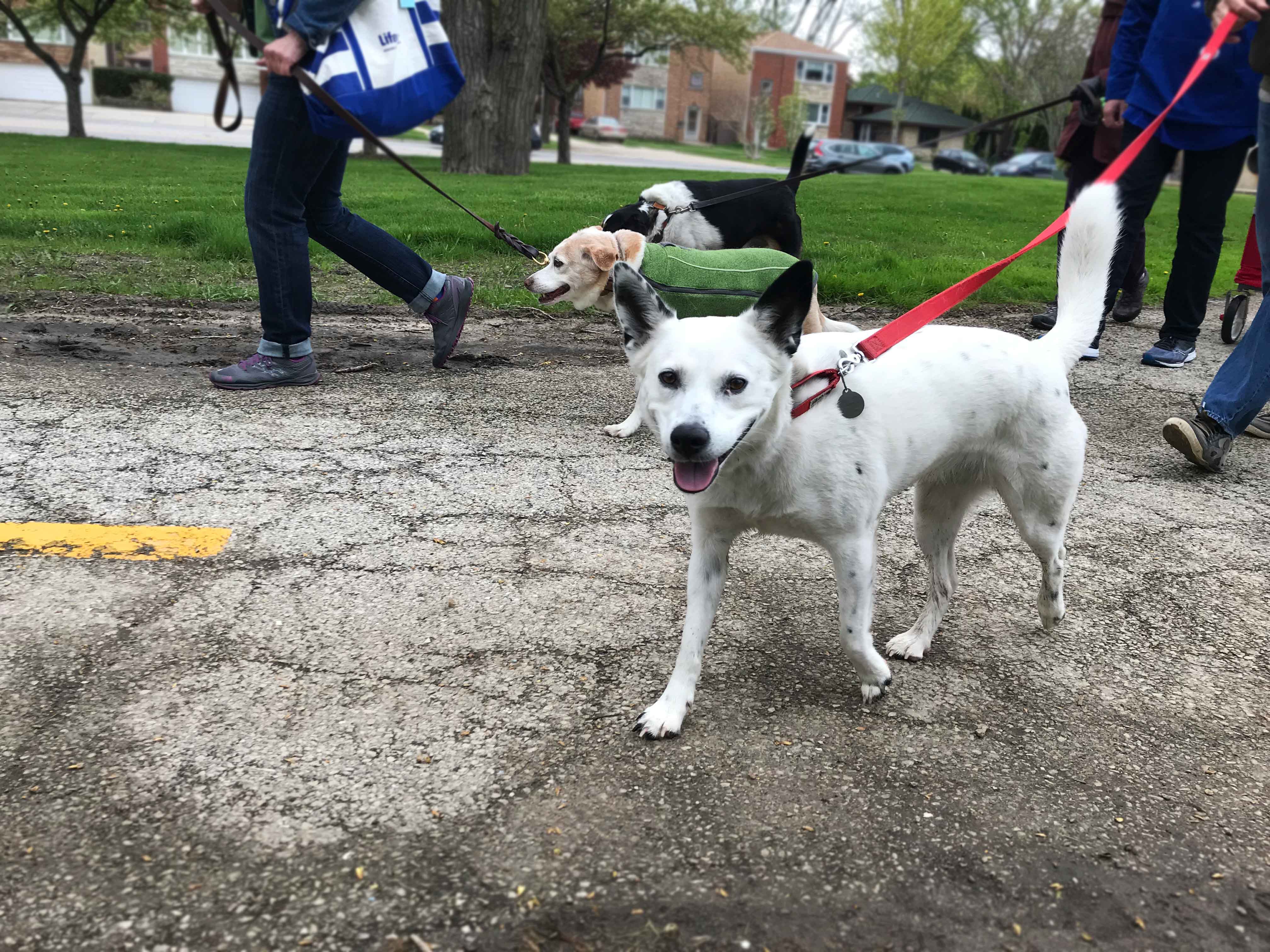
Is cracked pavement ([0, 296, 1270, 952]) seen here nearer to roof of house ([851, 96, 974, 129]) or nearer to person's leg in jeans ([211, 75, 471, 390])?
person's leg in jeans ([211, 75, 471, 390])

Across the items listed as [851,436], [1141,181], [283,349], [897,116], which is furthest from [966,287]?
[897,116]

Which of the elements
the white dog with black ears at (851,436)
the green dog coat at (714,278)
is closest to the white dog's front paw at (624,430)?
the green dog coat at (714,278)

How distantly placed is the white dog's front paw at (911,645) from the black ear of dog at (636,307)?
3.65 feet

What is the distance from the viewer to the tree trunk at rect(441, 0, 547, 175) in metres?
16.8

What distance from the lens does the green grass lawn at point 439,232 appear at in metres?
7.16

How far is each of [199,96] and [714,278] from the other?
5955 cm

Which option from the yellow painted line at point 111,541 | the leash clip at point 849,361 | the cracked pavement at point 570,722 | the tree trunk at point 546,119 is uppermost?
the tree trunk at point 546,119

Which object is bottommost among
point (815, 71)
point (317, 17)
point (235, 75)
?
point (235, 75)

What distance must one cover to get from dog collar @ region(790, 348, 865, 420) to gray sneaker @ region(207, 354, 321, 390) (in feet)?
10.5

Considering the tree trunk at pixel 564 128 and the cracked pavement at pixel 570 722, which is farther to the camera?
the tree trunk at pixel 564 128

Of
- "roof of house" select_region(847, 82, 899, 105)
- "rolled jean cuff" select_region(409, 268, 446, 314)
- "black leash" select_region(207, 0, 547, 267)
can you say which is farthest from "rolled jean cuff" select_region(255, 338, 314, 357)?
"roof of house" select_region(847, 82, 899, 105)

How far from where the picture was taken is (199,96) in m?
54.6

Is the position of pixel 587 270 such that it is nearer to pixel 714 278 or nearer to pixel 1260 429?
pixel 714 278

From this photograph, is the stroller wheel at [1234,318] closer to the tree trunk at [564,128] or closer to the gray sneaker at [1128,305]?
the gray sneaker at [1128,305]
